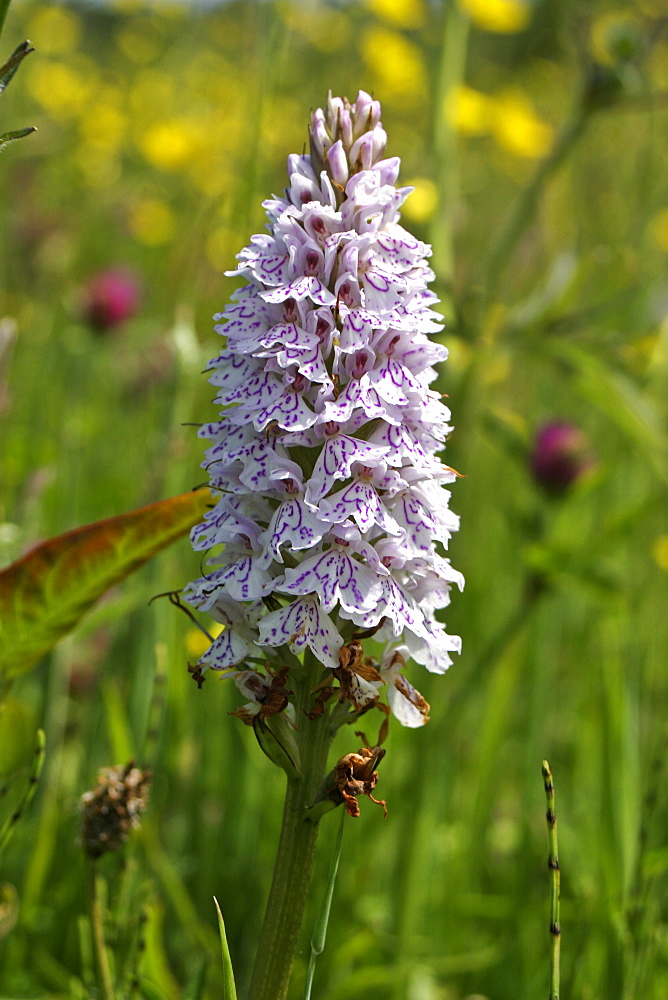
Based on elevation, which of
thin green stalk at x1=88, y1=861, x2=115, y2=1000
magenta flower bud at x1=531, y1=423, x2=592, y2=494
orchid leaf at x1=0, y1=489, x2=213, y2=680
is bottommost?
thin green stalk at x1=88, y1=861, x2=115, y2=1000

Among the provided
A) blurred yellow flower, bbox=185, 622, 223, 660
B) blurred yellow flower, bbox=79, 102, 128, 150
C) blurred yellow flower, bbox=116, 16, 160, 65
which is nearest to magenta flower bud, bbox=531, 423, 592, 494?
blurred yellow flower, bbox=185, 622, 223, 660

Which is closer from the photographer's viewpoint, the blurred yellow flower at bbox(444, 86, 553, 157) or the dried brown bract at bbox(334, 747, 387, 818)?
the dried brown bract at bbox(334, 747, 387, 818)

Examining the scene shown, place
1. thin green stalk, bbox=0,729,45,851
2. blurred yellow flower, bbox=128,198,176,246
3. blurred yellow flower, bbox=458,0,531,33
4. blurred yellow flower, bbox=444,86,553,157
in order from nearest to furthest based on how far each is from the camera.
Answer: thin green stalk, bbox=0,729,45,851 → blurred yellow flower, bbox=458,0,531,33 → blurred yellow flower, bbox=444,86,553,157 → blurred yellow flower, bbox=128,198,176,246

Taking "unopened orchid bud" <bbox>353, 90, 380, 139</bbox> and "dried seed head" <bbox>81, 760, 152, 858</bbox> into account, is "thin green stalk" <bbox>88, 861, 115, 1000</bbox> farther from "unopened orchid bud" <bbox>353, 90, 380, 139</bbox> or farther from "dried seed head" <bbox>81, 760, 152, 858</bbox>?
"unopened orchid bud" <bbox>353, 90, 380, 139</bbox>

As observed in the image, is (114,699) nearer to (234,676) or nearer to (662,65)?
(234,676)

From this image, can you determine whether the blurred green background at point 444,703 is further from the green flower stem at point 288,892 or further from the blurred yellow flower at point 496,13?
the green flower stem at point 288,892

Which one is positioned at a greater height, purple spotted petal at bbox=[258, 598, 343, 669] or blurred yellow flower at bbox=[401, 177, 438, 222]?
blurred yellow flower at bbox=[401, 177, 438, 222]

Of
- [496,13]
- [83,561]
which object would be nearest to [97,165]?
[496,13]

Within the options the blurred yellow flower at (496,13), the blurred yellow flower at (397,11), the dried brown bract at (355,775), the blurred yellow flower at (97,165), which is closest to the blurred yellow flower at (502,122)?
the blurred yellow flower at (496,13)
